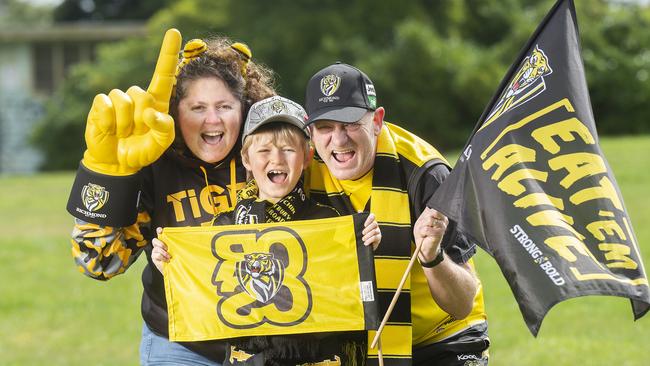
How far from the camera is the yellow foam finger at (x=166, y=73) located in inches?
190

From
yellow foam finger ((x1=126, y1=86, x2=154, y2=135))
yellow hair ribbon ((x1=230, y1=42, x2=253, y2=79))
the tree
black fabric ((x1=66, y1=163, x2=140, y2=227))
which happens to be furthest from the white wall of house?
yellow foam finger ((x1=126, y1=86, x2=154, y2=135))

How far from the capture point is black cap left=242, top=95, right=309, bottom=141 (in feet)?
15.4

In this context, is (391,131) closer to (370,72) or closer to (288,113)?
(288,113)

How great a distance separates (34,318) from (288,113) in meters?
9.14

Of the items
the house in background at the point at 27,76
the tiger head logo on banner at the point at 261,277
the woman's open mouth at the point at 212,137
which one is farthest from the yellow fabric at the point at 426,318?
the house in background at the point at 27,76

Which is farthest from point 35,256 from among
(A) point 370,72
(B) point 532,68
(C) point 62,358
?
(A) point 370,72

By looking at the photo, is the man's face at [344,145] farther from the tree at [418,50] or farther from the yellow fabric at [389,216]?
the tree at [418,50]

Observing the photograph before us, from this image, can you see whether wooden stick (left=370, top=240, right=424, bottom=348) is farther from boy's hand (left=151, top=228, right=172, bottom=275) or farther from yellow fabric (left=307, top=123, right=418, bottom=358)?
boy's hand (left=151, top=228, right=172, bottom=275)

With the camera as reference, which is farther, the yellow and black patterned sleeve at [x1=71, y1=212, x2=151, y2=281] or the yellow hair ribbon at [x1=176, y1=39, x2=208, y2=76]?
the yellow hair ribbon at [x1=176, y1=39, x2=208, y2=76]

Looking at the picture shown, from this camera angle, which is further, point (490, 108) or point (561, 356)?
point (561, 356)

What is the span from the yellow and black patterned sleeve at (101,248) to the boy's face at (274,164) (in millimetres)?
700

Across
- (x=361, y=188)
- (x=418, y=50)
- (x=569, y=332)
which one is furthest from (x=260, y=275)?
(x=418, y=50)

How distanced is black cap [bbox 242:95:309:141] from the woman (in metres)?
0.20

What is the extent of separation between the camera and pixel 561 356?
10219 millimetres
